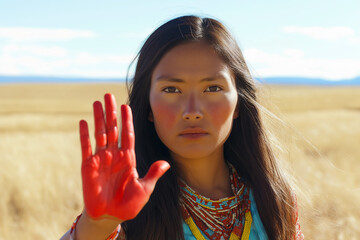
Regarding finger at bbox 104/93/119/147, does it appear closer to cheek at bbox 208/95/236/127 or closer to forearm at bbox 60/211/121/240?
forearm at bbox 60/211/121/240

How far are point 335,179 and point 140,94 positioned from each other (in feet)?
11.6

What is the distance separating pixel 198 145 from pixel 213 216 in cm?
34

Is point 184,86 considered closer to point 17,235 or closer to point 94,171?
point 94,171

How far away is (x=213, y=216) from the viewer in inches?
85.0

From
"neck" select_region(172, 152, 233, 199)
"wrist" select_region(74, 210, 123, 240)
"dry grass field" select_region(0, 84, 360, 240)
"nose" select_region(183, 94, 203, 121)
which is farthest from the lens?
"dry grass field" select_region(0, 84, 360, 240)

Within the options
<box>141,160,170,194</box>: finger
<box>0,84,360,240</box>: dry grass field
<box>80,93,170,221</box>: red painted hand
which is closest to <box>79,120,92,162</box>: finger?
<box>80,93,170,221</box>: red painted hand

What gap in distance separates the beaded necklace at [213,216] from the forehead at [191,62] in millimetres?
481

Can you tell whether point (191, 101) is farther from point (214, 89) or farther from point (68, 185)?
point (68, 185)

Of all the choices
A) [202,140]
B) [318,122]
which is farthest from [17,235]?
[318,122]

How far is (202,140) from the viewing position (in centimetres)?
202

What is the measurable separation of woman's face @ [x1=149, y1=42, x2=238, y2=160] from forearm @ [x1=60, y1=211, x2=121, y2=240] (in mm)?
448

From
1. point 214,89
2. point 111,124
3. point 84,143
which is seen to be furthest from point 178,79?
point 84,143

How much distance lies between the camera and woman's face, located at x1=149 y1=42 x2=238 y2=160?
200cm

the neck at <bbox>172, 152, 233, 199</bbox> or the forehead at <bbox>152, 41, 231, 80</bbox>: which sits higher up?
the forehead at <bbox>152, 41, 231, 80</bbox>
